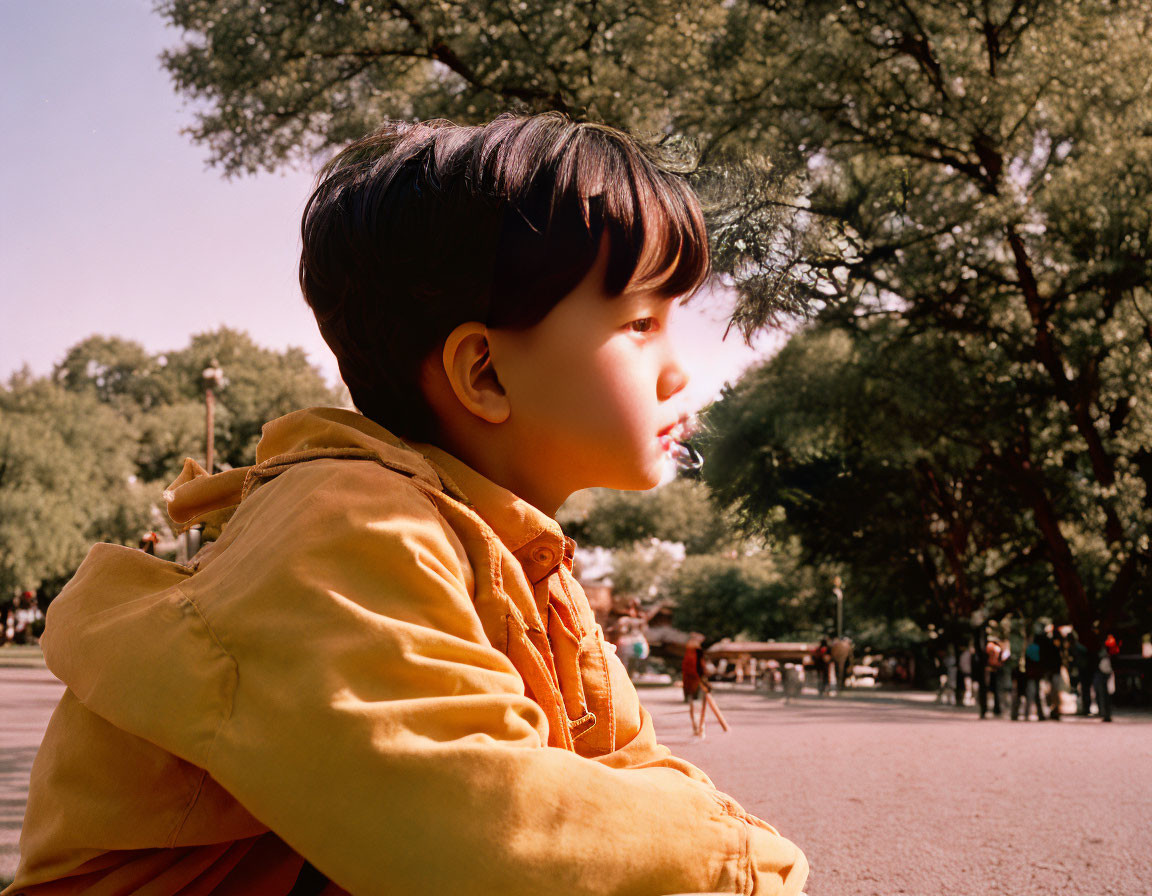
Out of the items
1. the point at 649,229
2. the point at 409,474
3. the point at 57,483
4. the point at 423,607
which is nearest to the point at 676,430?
the point at 649,229

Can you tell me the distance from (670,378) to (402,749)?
592 millimetres

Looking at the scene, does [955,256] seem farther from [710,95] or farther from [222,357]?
[222,357]

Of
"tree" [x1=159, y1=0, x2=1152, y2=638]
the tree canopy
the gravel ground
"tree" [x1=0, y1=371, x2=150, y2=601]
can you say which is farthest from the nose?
"tree" [x1=0, y1=371, x2=150, y2=601]

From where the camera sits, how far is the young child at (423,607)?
2.60 ft

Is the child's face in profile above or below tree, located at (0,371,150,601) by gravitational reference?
below

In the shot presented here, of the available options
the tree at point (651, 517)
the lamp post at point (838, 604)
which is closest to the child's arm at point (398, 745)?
the tree at point (651, 517)

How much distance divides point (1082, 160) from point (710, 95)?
20.2 feet

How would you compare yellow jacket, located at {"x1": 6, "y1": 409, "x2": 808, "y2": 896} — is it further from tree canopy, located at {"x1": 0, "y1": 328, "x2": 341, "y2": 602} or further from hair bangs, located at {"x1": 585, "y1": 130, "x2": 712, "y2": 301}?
tree canopy, located at {"x1": 0, "y1": 328, "x2": 341, "y2": 602}

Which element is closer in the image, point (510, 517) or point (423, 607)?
point (423, 607)

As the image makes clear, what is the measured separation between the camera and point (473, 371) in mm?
1185

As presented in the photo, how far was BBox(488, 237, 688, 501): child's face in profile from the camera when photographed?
3.80ft

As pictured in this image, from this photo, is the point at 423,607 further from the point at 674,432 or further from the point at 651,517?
the point at 651,517

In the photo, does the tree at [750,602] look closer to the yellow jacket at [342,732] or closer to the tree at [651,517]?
the tree at [651,517]

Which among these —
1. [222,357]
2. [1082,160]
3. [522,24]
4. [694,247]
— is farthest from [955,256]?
[222,357]
